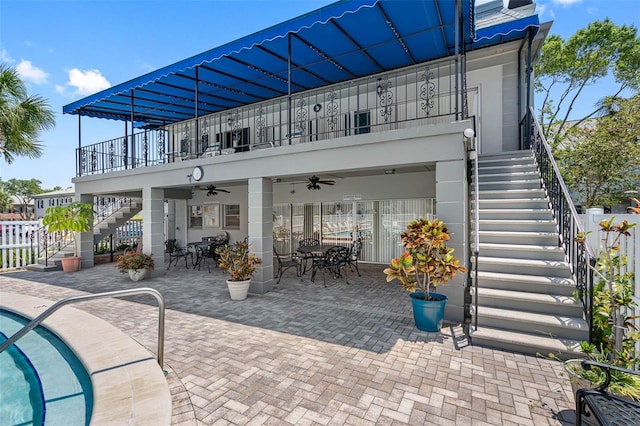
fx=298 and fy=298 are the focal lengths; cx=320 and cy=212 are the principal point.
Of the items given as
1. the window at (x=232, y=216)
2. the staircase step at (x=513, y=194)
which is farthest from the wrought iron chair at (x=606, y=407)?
the window at (x=232, y=216)

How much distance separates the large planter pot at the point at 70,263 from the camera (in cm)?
1023

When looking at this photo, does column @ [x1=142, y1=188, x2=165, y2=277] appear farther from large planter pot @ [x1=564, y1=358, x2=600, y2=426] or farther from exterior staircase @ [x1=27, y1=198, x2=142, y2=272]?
large planter pot @ [x1=564, y1=358, x2=600, y2=426]

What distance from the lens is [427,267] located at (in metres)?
4.65

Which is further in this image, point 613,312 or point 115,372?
point 613,312

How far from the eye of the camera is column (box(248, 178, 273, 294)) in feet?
23.5

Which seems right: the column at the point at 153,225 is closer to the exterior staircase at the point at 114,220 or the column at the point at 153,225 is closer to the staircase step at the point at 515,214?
the exterior staircase at the point at 114,220

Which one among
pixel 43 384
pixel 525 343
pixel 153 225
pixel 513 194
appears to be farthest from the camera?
pixel 153 225

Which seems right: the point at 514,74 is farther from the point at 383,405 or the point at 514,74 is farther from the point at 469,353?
the point at 383,405

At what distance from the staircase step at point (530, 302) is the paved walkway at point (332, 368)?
29.0 inches

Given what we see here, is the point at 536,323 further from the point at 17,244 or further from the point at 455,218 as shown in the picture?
the point at 17,244

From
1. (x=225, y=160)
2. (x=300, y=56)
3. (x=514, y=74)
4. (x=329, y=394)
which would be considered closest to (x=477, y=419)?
(x=329, y=394)

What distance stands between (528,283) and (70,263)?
1317 centimetres

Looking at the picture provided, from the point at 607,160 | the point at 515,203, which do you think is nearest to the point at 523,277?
the point at 515,203

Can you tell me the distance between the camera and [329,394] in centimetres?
311
